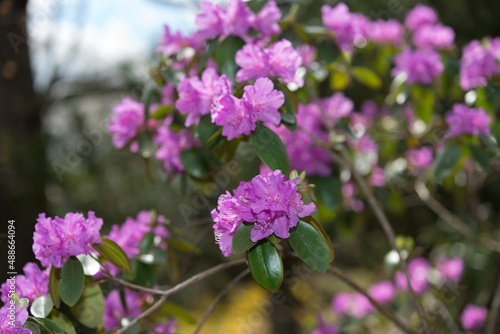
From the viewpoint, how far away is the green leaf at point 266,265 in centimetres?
81

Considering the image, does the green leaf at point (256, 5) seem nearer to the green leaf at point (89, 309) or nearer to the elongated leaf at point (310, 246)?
the elongated leaf at point (310, 246)

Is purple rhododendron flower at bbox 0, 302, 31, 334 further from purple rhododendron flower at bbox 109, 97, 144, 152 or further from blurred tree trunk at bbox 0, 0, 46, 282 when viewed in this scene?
blurred tree trunk at bbox 0, 0, 46, 282

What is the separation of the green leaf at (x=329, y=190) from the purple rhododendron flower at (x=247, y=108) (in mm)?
617

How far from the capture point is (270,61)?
101 cm

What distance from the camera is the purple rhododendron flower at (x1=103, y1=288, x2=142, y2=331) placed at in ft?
4.11

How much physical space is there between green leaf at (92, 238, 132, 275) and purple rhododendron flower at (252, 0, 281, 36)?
24.6 inches

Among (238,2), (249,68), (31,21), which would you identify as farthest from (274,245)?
(31,21)

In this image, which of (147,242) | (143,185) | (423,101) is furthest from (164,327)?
(143,185)

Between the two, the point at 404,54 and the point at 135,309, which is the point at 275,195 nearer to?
the point at 135,309

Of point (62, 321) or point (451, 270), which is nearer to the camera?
point (62, 321)

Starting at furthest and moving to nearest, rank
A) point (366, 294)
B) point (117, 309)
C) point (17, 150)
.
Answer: point (17, 150), point (117, 309), point (366, 294)

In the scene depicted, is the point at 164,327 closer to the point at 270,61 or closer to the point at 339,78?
the point at 270,61

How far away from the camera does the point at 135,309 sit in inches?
51.0

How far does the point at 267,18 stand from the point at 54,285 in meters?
0.78
